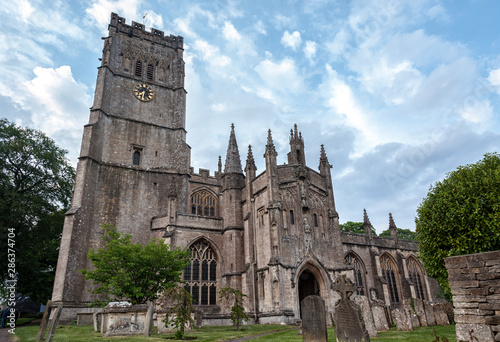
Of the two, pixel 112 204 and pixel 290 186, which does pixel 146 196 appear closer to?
pixel 112 204

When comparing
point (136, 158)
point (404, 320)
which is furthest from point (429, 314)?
point (136, 158)

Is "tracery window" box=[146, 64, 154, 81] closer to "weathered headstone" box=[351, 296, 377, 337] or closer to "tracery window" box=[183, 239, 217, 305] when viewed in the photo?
"tracery window" box=[183, 239, 217, 305]

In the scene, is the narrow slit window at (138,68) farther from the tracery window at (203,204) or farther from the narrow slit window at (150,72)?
the tracery window at (203,204)

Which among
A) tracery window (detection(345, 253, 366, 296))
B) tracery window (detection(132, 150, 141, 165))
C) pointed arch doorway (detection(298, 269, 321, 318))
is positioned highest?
tracery window (detection(132, 150, 141, 165))

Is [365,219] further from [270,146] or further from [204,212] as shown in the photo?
[204,212]

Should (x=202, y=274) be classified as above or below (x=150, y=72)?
below

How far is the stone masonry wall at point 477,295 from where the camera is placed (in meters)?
8.80

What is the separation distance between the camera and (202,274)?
27391 mm

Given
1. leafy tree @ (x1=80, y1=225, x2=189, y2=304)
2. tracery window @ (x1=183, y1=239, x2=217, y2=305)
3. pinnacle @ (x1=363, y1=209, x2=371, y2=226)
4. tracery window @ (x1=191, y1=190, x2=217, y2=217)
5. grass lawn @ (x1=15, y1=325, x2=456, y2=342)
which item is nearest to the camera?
grass lawn @ (x1=15, y1=325, x2=456, y2=342)

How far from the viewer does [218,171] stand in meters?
35.7

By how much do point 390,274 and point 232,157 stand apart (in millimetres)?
19055

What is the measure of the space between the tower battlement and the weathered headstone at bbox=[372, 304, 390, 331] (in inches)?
1312

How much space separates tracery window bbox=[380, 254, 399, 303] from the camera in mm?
33344

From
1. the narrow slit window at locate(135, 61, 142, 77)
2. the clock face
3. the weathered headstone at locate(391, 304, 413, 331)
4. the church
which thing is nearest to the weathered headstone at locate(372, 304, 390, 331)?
the weathered headstone at locate(391, 304, 413, 331)
